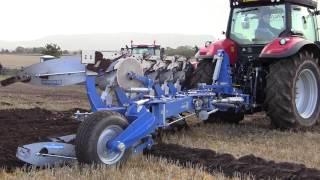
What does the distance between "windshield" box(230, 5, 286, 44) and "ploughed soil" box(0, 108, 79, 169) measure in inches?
129

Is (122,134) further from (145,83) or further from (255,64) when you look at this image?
(255,64)

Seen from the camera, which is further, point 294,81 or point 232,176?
point 294,81

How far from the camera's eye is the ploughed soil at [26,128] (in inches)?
244

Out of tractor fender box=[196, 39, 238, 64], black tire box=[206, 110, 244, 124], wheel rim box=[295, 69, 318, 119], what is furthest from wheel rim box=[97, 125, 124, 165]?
wheel rim box=[295, 69, 318, 119]

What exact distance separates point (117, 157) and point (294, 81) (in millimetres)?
3760

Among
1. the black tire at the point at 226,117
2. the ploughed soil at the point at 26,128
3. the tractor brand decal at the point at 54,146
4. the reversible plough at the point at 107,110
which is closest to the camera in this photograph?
the reversible plough at the point at 107,110

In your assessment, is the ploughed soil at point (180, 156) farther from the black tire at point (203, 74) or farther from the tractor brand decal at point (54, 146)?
the black tire at point (203, 74)

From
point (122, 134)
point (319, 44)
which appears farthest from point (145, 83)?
point (319, 44)

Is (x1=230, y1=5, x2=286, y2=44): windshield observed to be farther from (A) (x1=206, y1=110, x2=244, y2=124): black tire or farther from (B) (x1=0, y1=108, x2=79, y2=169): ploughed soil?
(B) (x1=0, y1=108, x2=79, y2=169): ploughed soil

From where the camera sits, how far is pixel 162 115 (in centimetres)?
652

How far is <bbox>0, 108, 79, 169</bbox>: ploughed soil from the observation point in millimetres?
6195

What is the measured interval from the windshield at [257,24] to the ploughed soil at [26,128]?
10.8 ft

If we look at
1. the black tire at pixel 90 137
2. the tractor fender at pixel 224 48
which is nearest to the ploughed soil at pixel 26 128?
the black tire at pixel 90 137

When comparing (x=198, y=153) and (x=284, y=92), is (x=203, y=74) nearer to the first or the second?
(x=284, y=92)
